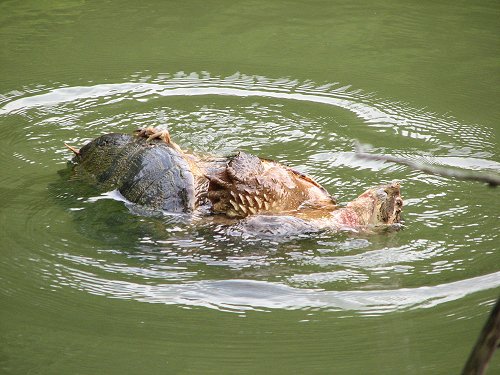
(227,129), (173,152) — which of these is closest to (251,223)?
(173,152)

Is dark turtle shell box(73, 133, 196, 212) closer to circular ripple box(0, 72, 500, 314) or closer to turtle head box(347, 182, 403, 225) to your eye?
circular ripple box(0, 72, 500, 314)

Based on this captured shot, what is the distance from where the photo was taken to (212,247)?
4191 millimetres

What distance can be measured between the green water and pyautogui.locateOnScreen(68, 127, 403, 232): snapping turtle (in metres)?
0.11

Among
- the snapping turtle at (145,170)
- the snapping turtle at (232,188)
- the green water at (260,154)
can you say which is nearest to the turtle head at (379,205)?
the snapping turtle at (232,188)

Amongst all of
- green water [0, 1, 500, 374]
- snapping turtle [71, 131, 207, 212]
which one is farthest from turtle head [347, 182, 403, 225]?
snapping turtle [71, 131, 207, 212]

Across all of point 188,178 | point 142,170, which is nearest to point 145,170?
point 142,170

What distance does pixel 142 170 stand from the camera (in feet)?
15.1

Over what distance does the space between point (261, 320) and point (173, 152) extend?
1.35 meters

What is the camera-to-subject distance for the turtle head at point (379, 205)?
425cm

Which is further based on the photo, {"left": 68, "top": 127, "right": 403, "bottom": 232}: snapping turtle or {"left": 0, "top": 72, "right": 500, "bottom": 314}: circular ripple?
{"left": 68, "top": 127, "right": 403, "bottom": 232}: snapping turtle

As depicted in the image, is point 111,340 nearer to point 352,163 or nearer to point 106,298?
point 106,298

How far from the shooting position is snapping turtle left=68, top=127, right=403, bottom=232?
13.8 ft

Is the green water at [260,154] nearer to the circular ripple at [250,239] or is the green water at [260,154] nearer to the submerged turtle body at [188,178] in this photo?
the circular ripple at [250,239]

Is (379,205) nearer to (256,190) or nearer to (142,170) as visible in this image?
(256,190)
